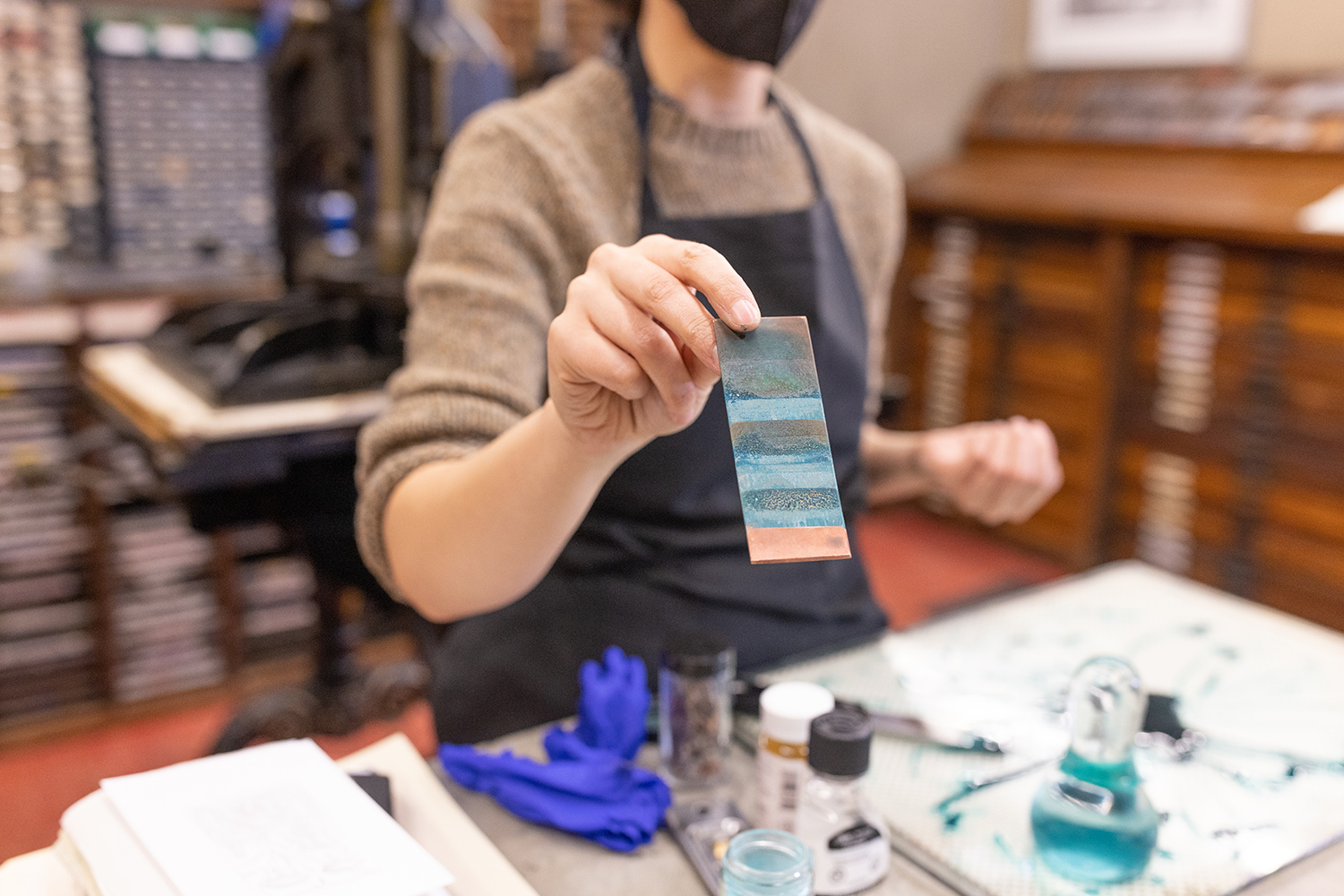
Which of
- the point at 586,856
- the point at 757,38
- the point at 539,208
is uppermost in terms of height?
the point at 757,38

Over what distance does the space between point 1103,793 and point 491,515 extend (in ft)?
1.74

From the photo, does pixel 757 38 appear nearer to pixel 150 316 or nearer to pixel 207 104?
pixel 150 316

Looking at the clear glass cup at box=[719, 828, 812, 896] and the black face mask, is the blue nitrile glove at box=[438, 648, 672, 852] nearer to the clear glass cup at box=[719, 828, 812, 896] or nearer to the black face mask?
the clear glass cup at box=[719, 828, 812, 896]

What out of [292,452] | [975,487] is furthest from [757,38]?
[292,452]

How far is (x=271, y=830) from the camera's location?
2.21ft

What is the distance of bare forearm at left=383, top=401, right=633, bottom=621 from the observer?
85 cm

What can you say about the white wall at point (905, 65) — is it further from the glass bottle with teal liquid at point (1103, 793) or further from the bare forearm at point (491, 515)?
the glass bottle with teal liquid at point (1103, 793)

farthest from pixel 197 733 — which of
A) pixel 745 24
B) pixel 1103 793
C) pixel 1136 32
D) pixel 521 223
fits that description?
pixel 1136 32

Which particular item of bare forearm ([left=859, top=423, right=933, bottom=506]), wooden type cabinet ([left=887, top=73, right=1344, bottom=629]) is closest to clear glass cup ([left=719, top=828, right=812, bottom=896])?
bare forearm ([left=859, top=423, right=933, bottom=506])

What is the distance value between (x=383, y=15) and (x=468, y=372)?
1.18m

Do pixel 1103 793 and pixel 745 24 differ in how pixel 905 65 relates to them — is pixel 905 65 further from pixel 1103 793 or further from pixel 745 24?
pixel 1103 793

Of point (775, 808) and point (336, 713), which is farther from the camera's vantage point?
point (336, 713)

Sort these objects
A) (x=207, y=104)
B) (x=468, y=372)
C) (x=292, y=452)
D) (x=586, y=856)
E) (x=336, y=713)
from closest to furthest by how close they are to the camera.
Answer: (x=586, y=856), (x=468, y=372), (x=292, y=452), (x=336, y=713), (x=207, y=104)

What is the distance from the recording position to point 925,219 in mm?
3758
